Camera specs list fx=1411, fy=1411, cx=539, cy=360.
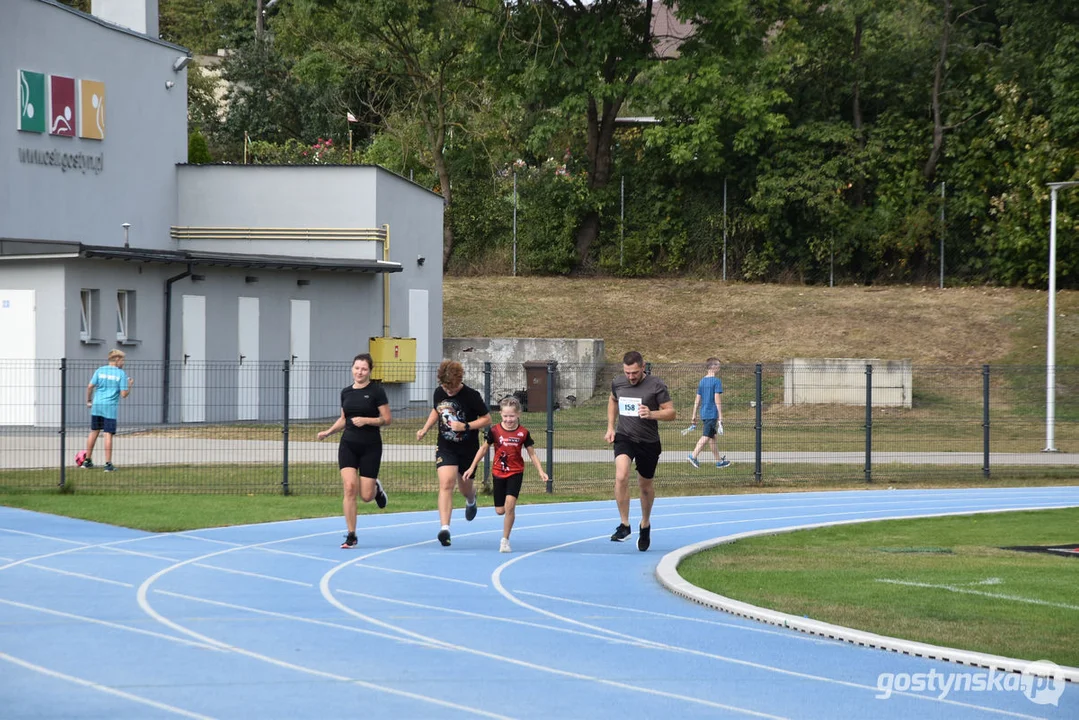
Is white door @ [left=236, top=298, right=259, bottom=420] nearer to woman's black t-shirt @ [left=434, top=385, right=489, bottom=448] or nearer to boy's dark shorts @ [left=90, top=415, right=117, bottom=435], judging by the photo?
boy's dark shorts @ [left=90, top=415, right=117, bottom=435]

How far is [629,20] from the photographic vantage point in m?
49.2

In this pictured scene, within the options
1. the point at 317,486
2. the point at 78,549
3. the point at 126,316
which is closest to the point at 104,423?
the point at 317,486

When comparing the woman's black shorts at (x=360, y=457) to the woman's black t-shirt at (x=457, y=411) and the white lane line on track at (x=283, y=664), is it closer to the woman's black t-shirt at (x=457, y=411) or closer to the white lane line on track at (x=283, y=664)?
the woman's black t-shirt at (x=457, y=411)

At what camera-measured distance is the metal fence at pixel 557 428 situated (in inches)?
870

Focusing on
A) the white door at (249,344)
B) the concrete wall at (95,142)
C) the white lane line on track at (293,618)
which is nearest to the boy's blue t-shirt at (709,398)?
the white door at (249,344)

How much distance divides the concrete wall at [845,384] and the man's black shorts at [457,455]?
1952 cm

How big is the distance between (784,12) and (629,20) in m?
5.33

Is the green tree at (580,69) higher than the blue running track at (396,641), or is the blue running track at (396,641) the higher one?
the green tree at (580,69)

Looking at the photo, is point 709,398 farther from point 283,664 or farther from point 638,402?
point 283,664

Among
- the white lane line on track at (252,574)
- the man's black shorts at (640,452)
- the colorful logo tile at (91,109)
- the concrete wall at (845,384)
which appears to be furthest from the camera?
the colorful logo tile at (91,109)

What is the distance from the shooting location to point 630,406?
Result: 14.2 metres

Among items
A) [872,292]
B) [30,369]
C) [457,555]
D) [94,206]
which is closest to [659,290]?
[872,292]

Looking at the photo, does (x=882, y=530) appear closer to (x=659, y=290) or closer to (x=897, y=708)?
(x=897, y=708)

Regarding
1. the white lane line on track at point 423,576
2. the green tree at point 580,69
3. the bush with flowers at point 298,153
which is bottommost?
the white lane line on track at point 423,576
